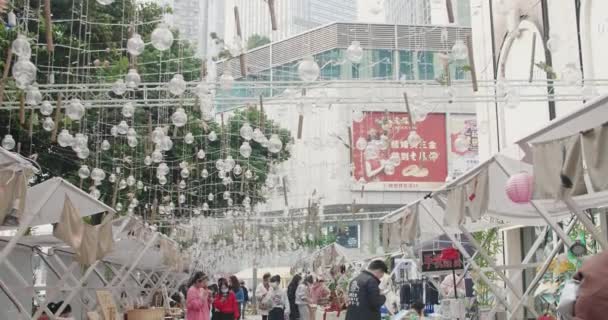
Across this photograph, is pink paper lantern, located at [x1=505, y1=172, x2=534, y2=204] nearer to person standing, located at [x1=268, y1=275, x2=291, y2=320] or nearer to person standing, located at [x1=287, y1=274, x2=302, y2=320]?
person standing, located at [x1=268, y1=275, x2=291, y2=320]

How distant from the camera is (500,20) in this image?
1641 centimetres

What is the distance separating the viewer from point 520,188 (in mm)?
7059

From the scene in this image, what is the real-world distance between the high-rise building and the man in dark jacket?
11.7 ft

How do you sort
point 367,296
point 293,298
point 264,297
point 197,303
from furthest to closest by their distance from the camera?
point 293,298 → point 264,297 → point 197,303 → point 367,296

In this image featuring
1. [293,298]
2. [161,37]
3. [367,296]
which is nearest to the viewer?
[161,37]

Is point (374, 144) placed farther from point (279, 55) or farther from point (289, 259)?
point (289, 259)

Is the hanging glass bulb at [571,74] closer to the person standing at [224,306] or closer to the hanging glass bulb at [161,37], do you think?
the hanging glass bulb at [161,37]

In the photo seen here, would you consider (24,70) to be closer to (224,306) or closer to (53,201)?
(53,201)

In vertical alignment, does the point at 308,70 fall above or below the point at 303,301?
above

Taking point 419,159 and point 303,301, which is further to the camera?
point 419,159

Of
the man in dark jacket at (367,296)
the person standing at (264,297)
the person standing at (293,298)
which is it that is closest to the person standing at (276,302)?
the person standing at (264,297)

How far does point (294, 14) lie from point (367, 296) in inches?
243

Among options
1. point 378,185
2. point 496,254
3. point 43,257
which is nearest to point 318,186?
point 378,185

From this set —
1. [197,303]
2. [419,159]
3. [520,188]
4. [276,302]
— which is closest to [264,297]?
[276,302]
